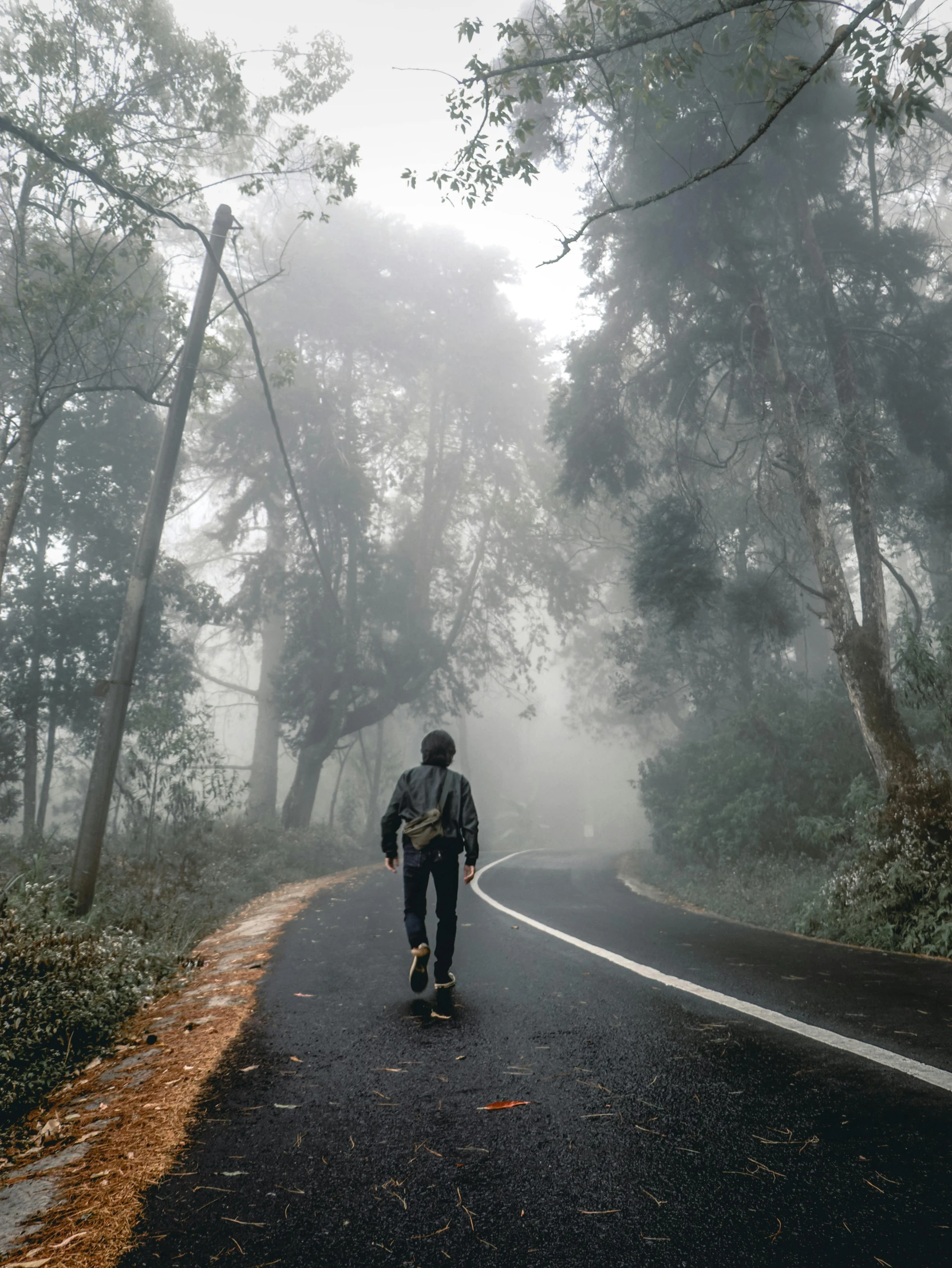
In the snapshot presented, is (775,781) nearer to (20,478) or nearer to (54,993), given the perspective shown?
(54,993)

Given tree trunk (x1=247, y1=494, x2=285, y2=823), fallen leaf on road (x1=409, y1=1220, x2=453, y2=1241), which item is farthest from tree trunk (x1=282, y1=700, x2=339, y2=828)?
fallen leaf on road (x1=409, y1=1220, x2=453, y2=1241)

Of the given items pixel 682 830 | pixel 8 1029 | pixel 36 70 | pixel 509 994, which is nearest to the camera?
pixel 8 1029

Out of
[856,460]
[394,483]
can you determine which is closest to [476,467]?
[394,483]

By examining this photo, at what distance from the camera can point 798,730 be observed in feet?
51.1

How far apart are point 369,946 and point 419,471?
867 inches

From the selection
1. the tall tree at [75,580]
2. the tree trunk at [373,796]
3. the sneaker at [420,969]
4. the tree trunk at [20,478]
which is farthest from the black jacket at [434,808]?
the tree trunk at [373,796]

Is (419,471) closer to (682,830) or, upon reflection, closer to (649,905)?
(682,830)

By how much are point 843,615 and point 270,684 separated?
824 inches

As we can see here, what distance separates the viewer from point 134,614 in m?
8.84

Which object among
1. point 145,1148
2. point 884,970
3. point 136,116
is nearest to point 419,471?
point 136,116

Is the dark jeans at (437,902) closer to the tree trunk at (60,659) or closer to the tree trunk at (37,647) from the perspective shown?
the tree trunk at (37,647)

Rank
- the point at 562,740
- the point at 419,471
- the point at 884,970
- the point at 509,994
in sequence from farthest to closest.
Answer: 1. the point at 562,740
2. the point at 419,471
3. the point at 884,970
4. the point at 509,994

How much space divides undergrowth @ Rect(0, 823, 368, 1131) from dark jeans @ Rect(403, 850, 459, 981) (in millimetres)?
2079

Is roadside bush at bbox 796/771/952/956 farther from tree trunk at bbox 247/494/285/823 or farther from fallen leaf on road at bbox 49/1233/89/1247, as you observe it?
tree trunk at bbox 247/494/285/823
